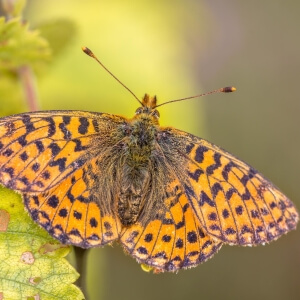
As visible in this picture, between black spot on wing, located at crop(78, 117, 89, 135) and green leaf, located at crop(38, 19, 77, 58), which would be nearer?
black spot on wing, located at crop(78, 117, 89, 135)

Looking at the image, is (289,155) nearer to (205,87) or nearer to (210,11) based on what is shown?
(205,87)

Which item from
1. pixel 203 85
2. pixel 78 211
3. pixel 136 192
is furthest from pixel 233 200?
pixel 203 85

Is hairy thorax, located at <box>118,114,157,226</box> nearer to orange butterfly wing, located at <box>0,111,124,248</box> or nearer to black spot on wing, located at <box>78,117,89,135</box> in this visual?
orange butterfly wing, located at <box>0,111,124,248</box>

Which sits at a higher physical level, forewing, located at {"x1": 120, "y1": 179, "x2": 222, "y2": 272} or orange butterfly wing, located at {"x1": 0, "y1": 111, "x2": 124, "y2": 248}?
orange butterfly wing, located at {"x1": 0, "y1": 111, "x2": 124, "y2": 248}

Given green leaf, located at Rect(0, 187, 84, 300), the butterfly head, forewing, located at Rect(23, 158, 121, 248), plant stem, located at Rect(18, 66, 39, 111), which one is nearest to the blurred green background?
plant stem, located at Rect(18, 66, 39, 111)

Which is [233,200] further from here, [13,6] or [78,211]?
[13,6]

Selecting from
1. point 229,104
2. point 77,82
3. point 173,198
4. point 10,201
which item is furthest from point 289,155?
point 10,201

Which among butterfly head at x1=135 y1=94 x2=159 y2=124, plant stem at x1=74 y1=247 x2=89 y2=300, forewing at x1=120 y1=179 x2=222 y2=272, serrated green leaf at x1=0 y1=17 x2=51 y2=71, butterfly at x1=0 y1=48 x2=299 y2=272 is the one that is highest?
serrated green leaf at x1=0 y1=17 x2=51 y2=71

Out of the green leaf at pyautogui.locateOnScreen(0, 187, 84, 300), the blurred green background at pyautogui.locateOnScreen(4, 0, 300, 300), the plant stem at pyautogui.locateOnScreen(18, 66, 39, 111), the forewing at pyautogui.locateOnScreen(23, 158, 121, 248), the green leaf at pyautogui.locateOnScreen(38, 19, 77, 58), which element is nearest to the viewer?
the green leaf at pyautogui.locateOnScreen(0, 187, 84, 300)
